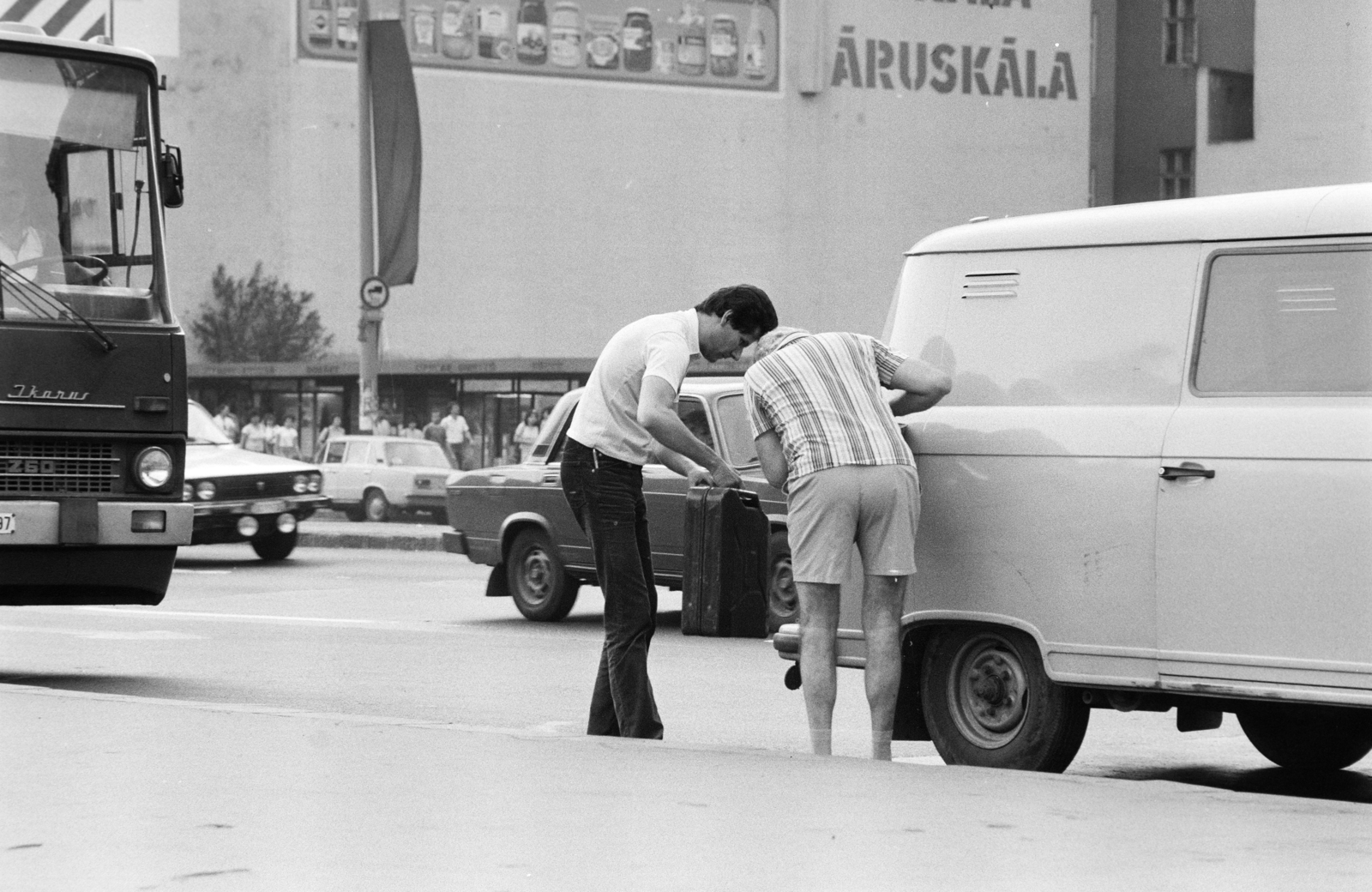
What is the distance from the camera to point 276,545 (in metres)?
21.2

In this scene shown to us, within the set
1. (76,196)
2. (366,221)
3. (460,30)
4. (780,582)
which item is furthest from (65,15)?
(76,196)

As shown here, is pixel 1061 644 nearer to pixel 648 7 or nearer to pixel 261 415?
pixel 261 415

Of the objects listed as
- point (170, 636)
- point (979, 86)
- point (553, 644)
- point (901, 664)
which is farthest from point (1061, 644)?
point (979, 86)

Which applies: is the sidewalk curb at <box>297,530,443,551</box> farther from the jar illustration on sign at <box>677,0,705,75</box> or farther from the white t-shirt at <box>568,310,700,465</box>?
the jar illustration on sign at <box>677,0,705,75</box>

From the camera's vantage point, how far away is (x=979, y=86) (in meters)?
71.1

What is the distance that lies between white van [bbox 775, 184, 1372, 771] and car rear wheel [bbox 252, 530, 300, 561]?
46.8ft

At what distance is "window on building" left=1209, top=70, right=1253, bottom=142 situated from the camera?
217 ft

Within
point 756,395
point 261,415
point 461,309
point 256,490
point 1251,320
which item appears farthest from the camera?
point 461,309

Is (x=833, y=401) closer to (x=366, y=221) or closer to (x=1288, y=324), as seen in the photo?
(x=1288, y=324)

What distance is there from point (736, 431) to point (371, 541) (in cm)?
1238

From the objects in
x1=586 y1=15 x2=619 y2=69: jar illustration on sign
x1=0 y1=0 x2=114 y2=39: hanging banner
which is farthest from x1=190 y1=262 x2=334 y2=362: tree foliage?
x1=586 y1=15 x2=619 y2=69: jar illustration on sign

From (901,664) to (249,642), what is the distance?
6.41m

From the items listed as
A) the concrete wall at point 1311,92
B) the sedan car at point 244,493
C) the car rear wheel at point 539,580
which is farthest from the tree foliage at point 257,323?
the car rear wheel at point 539,580

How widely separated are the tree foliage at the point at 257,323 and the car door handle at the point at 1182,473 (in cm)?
5669
